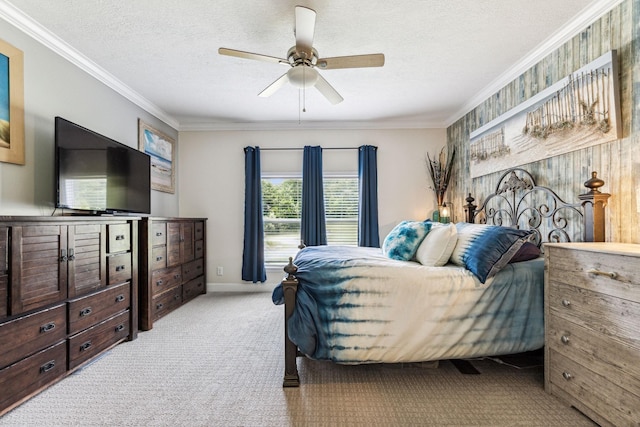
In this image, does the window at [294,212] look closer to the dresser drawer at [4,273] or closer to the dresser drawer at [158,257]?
the dresser drawer at [158,257]

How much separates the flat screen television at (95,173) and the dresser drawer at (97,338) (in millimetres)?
946

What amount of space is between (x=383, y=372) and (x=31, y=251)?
7.80 ft

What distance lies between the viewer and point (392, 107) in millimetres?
3830

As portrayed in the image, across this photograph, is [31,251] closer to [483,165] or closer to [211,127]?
[211,127]

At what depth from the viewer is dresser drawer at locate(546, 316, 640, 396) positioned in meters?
1.36

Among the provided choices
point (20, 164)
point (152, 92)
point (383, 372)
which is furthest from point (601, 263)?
point (152, 92)

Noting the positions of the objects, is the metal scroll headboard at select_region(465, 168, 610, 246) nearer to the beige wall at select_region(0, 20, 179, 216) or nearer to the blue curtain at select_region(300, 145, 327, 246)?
the blue curtain at select_region(300, 145, 327, 246)

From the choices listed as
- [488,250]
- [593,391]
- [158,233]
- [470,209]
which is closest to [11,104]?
[158,233]

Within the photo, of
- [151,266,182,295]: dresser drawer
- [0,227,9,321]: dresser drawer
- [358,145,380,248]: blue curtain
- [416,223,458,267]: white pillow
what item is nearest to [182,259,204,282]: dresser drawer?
[151,266,182,295]: dresser drawer

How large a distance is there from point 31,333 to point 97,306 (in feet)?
1.72

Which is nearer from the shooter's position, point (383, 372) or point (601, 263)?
point (601, 263)

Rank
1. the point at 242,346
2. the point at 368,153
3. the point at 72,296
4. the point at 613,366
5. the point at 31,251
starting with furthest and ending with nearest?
1. the point at 368,153
2. the point at 242,346
3. the point at 72,296
4. the point at 31,251
5. the point at 613,366

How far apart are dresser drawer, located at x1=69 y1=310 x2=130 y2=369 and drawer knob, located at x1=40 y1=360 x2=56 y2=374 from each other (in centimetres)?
12

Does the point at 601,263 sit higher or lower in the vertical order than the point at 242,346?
higher
